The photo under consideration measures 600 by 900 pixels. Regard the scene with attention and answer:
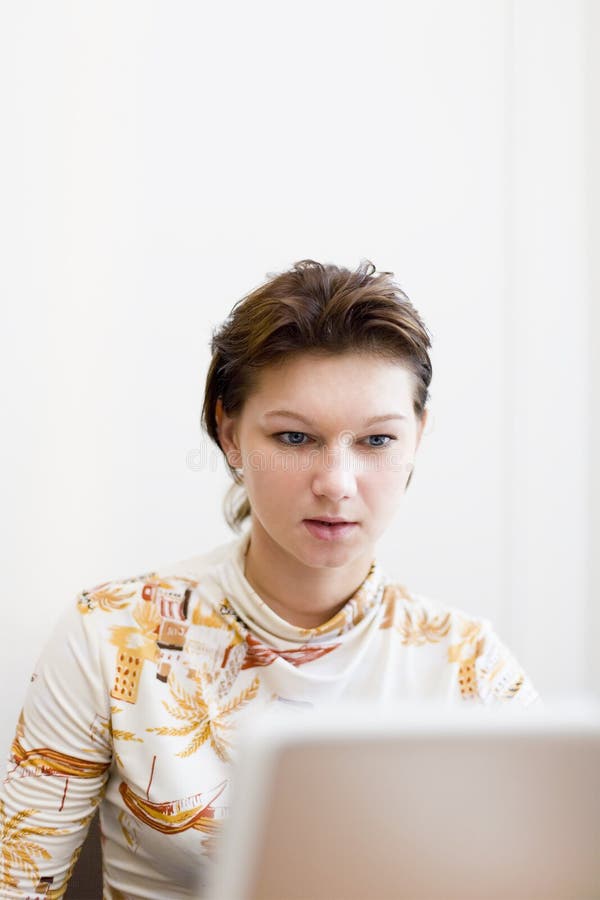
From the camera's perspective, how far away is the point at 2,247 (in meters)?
1.61

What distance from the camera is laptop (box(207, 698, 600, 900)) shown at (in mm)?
441

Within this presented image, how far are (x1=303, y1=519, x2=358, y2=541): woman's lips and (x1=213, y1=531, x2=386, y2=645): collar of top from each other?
146 millimetres

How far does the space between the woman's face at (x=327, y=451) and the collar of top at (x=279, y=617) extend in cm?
10

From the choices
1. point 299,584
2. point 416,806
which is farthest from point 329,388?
point 416,806

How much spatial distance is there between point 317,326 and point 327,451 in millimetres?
156

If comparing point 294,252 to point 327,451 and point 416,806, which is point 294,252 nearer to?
point 327,451

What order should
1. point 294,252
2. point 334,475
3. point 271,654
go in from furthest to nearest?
1. point 294,252
2. point 271,654
3. point 334,475

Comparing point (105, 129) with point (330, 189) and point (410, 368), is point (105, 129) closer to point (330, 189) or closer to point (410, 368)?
point (330, 189)

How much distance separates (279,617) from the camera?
4.26ft

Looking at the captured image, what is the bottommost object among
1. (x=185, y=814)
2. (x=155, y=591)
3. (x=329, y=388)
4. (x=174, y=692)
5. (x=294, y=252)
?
(x=185, y=814)

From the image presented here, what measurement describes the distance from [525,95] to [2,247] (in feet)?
3.74

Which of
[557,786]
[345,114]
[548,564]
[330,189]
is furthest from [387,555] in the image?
[557,786]

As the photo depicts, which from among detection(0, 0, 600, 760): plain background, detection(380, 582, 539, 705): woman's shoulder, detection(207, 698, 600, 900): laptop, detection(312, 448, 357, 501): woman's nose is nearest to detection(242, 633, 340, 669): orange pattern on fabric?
detection(380, 582, 539, 705): woman's shoulder

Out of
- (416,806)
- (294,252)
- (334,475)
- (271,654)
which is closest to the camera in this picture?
(416,806)
